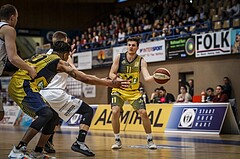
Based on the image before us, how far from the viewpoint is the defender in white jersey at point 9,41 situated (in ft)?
21.0

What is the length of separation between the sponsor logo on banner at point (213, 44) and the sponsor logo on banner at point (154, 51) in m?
2.19

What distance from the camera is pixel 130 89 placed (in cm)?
945

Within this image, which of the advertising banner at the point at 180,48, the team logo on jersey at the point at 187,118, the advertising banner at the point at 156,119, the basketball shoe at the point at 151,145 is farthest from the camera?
the advertising banner at the point at 180,48

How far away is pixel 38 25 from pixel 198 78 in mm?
18962

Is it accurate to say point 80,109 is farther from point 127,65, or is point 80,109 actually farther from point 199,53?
point 199,53

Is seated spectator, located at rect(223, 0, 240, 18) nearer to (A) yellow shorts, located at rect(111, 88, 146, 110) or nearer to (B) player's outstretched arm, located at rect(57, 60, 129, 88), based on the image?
(A) yellow shorts, located at rect(111, 88, 146, 110)

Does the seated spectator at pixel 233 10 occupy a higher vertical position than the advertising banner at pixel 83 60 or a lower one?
higher

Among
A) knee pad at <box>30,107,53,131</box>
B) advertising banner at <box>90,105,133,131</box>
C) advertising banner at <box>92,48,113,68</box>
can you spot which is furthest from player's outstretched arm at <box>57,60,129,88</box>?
advertising banner at <box>92,48,113,68</box>

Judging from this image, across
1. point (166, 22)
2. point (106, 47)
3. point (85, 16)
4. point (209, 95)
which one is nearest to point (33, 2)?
point (85, 16)

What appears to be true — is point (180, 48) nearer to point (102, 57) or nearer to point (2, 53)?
point (102, 57)

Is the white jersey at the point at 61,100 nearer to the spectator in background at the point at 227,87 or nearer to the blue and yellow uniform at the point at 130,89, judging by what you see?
the blue and yellow uniform at the point at 130,89

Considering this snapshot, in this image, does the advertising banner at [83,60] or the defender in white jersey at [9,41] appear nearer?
the defender in white jersey at [9,41]

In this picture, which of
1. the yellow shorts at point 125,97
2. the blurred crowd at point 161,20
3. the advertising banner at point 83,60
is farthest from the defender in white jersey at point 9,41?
the advertising banner at point 83,60

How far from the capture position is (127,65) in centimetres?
964
